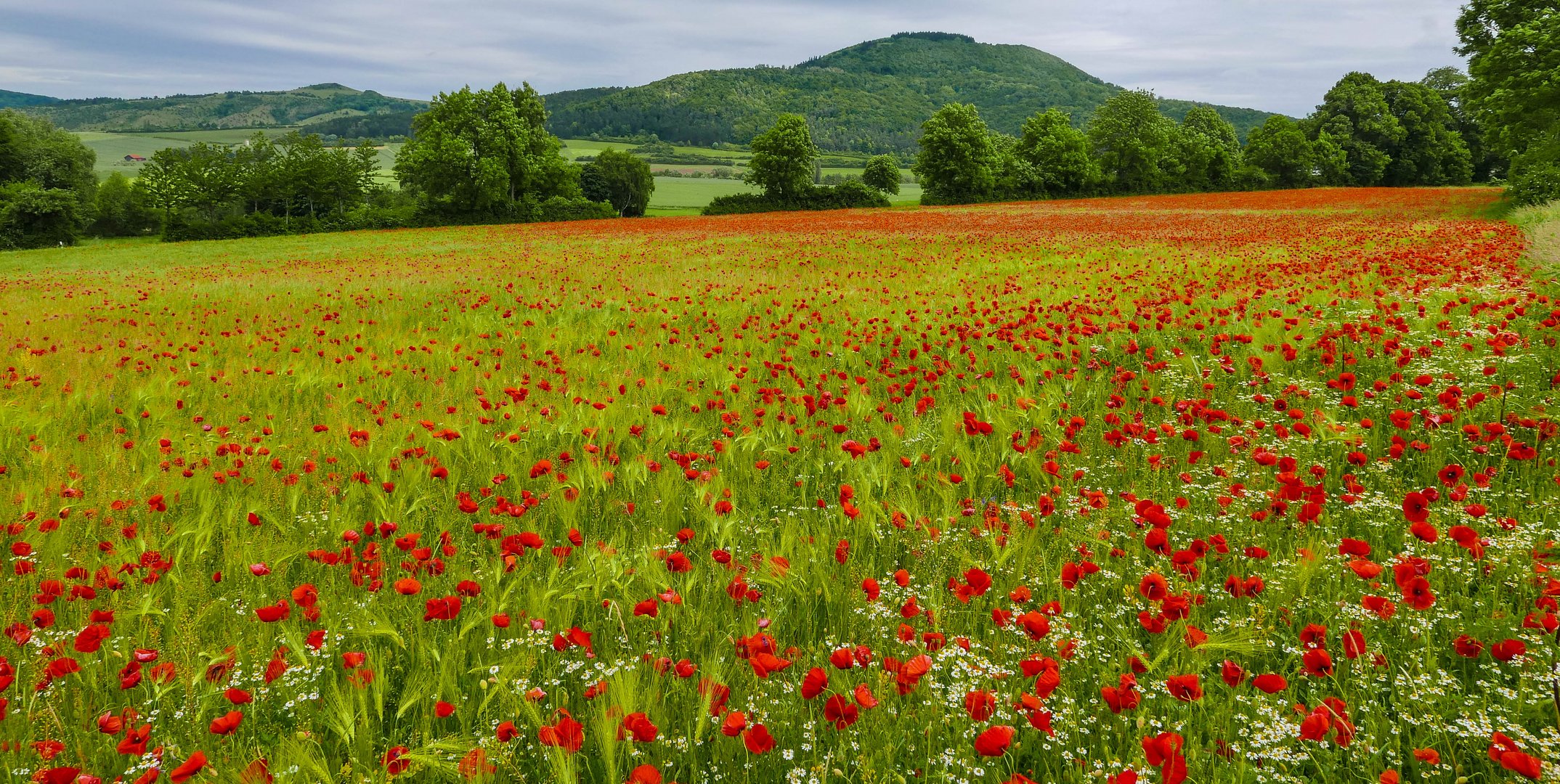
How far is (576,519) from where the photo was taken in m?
3.46

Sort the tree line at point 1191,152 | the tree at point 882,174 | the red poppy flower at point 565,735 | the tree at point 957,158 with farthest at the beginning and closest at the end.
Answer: the tree at point 882,174 < the tree line at point 1191,152 < the tree at point 957,158 < the red poppy flower at point 565,735

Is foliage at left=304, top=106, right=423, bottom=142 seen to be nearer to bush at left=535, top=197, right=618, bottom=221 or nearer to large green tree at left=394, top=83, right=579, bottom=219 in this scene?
large green tree at left=394, top=83, right=579, bottom=219

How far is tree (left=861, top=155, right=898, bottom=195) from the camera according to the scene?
2527 inches

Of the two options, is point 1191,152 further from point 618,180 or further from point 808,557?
point 808,557

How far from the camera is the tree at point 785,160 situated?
59.8 meters

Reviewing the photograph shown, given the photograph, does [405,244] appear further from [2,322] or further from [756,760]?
[756,760]

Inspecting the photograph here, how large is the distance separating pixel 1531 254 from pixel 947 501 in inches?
515

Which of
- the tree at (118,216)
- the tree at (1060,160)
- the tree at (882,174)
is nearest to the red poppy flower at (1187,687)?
the tree at (882,174)

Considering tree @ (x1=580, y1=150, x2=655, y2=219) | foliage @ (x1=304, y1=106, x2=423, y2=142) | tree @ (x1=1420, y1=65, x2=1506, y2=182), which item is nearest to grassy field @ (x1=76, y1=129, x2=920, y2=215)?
tree @ (x1=580, y1=150, x2=655, y2=219)

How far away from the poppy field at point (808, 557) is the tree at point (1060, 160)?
62140 millimetres

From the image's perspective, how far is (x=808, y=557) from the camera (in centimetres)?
291

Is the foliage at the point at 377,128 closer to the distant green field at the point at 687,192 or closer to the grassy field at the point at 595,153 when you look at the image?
the grassy field at the point at 595,153

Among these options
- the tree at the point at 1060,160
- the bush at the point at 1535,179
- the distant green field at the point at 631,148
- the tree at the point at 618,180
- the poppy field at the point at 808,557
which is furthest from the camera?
the distant green field at the point at 631,148

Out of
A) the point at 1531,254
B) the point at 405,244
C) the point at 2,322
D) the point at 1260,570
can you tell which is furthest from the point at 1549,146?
the point at 405,244
